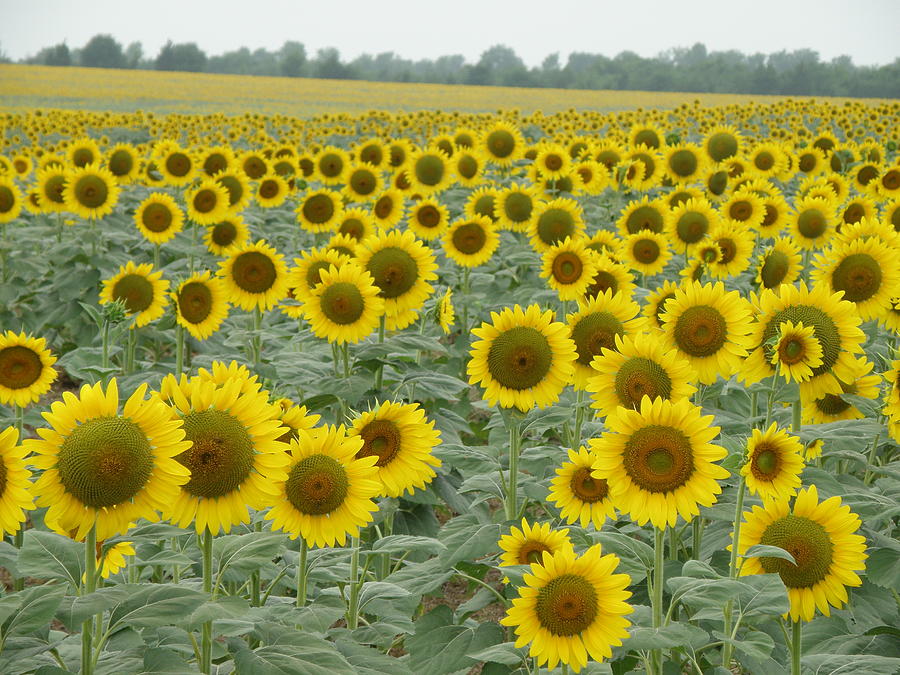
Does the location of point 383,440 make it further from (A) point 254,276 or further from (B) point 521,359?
(A) point 254,276

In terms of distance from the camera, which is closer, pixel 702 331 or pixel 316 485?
pixel 316 485

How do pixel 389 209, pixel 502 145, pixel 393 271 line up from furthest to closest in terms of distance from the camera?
pixel 502 145, pixel 389 209, pixel 393 271

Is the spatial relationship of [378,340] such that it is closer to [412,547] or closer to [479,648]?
[412,547]

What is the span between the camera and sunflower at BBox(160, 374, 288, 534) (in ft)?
7.13

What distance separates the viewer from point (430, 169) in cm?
891

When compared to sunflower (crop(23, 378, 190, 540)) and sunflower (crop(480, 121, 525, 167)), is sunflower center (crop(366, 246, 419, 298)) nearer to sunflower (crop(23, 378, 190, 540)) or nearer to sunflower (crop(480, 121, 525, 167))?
sunflower (crop(23, 378, 190, 540))

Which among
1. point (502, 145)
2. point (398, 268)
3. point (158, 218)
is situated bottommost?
point (158, 218)

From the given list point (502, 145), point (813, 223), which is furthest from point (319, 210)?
point (813, 223)

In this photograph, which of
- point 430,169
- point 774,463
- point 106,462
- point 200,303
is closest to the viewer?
point 106,462

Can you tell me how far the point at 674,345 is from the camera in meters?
3.42

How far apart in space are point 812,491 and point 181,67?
3521 inches

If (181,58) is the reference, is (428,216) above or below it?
below

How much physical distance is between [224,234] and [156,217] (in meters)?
0.87

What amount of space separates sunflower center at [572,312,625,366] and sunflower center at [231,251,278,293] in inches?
103
